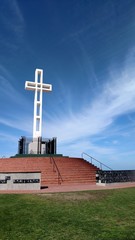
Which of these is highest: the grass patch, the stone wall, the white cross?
the white cross

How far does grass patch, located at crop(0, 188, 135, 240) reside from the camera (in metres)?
5.48

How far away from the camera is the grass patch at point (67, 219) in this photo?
5.48 meters

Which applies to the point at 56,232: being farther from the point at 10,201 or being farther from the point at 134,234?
the point at 10,201

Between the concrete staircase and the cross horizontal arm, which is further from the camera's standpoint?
the cross horizontal arm

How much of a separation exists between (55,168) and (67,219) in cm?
1195

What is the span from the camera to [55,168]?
18.7 m

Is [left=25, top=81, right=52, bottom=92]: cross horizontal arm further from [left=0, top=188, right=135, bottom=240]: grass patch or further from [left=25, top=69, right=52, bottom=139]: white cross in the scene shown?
[left=0, top=188, right=135, bottom=240]: grass patch

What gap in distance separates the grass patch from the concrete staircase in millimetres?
7374

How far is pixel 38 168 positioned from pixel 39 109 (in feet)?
30.3

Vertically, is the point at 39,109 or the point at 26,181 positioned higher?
the point at 39,109

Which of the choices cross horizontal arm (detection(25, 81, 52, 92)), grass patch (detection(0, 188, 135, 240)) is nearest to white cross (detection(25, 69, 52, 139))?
cross horizontal arm (detection(25, 81, 52, 92))

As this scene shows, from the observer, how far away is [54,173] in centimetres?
1777

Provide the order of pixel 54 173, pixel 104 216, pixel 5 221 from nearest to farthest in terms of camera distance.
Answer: pixel 5 221, pixel 104 216, pixel 54 173

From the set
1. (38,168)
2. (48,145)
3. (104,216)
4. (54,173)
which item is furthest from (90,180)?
(104,216)
